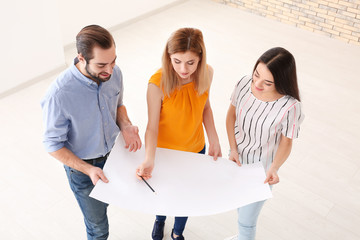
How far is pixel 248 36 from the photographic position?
5094 millimetres

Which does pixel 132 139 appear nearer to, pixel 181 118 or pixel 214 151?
pixel 181 118

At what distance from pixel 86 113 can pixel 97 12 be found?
3378 millimetres

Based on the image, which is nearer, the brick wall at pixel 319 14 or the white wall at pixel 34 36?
the white wall at pixel 34 36

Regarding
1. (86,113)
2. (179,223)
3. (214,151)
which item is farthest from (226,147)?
(86,113)

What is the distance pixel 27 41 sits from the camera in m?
3.73

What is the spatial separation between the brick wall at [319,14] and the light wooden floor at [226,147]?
0.14m

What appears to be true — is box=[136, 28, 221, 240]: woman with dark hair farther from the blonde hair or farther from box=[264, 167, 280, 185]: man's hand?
box=[264, 167, 280, 185]: man's hand

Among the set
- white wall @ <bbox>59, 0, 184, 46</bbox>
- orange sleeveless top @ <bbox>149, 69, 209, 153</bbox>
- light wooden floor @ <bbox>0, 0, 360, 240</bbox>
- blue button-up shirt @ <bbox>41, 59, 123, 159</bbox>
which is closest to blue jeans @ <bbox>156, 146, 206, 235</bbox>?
light wooden floor @ <bbox>0, 0, 360, 240</bbox>

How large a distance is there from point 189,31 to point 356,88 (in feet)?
10.3

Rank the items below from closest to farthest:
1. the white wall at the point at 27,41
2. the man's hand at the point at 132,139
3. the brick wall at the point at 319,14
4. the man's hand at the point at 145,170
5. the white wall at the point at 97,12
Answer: the man's hand at the point at 145,170 → the man's hand at the point at 132,139 → the white wall at the point at 27,41 → the white wall at the point at 97,12 → the brick wall at the point at 319,14

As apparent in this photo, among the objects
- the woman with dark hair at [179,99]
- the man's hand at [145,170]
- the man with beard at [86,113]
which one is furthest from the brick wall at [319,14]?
the man's hand at [145,170]

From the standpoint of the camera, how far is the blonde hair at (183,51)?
170cm

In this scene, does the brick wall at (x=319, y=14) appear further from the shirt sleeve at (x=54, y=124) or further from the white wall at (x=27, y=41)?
the shirt sleeve at (x=54, y=124)

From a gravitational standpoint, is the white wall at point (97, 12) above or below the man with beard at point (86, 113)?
below
